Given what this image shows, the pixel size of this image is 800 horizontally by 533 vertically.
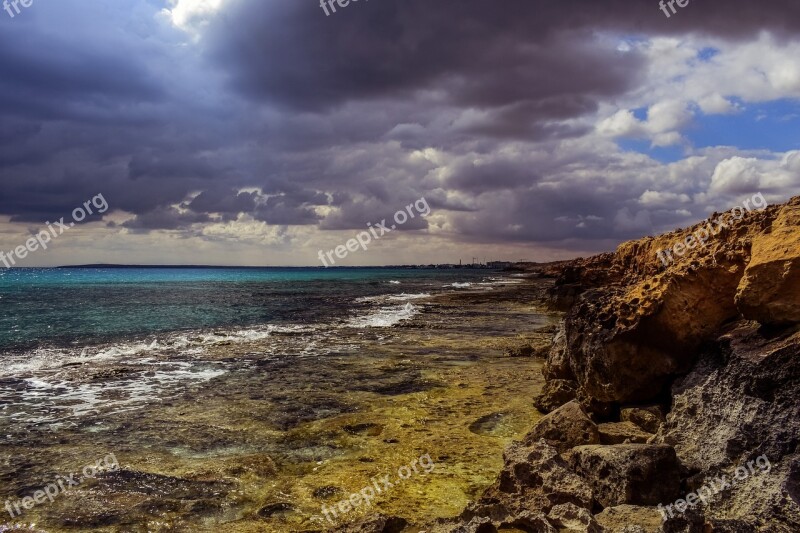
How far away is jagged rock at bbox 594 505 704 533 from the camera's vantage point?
15.1ft

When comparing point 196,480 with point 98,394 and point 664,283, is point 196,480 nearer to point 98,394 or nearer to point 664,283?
point 98,394

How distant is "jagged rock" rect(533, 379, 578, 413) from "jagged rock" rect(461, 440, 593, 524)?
4.22 m

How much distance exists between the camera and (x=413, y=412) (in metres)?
11.0

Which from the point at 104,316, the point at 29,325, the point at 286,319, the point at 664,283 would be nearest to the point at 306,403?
the point at 664,283

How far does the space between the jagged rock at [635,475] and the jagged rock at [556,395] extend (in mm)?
4572

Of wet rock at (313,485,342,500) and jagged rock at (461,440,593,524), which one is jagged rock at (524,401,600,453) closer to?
jagged rock at (461,440,593,524)

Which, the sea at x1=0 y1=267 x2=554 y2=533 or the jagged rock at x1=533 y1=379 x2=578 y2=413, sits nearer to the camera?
the sea at x1=0 y1=267 x2=554 y2=533

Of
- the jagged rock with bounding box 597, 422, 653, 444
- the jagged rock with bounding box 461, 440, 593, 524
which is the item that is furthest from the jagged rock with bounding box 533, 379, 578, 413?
the jagged rock with bounding box 461, 440, 593, 524

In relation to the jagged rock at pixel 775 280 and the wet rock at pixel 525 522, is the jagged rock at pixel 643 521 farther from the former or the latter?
the jagged rock at pixel 775 280

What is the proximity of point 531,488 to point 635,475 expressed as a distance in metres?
1.25

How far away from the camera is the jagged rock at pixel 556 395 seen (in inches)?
407

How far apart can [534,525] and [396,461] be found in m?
3.30

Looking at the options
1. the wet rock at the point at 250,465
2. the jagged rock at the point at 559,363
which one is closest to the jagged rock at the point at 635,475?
the wet rock at the point at 250,465

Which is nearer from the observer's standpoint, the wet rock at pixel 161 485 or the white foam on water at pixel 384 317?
the wet rock at pixel 161 485
